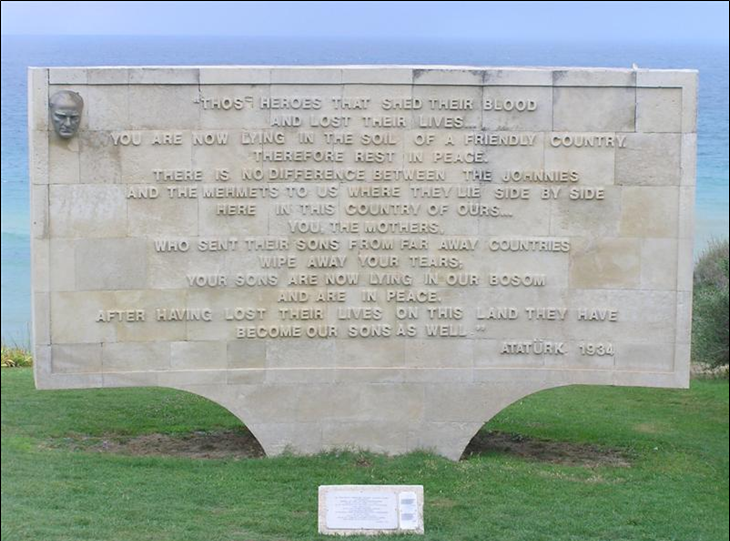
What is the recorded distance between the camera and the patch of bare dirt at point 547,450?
16.5m

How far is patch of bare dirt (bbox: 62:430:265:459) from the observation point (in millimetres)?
16422

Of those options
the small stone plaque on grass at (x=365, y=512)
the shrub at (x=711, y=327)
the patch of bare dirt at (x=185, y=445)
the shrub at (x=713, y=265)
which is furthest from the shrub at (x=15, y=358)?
the shrub at (x=713, y=265)

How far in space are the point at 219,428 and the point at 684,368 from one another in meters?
6.69

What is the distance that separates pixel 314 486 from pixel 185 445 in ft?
9.76

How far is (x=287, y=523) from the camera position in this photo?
13.3m

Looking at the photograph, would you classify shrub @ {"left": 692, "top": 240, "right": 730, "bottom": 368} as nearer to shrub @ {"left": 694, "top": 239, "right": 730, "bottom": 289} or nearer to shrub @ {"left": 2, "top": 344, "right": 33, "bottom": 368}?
shrub @ {"left": 694, "top": 239, "right": 730, "bottom": 289}

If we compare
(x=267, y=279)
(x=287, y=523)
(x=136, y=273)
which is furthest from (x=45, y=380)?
(x=287, y=523)

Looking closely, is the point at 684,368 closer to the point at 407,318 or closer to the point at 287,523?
the point at 407,318

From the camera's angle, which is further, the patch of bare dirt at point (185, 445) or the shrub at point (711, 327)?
the shrub at point (711, 327)

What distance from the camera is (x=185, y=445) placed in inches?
668

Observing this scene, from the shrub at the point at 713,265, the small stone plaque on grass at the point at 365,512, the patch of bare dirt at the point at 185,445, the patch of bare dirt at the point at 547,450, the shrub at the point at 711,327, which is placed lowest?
the patch of bare dirt at the point at 547,450

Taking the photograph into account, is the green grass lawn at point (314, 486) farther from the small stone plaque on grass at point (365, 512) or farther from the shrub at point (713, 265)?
the shrub at point (713, 265)

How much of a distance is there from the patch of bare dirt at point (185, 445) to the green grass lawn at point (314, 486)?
0.38 meters

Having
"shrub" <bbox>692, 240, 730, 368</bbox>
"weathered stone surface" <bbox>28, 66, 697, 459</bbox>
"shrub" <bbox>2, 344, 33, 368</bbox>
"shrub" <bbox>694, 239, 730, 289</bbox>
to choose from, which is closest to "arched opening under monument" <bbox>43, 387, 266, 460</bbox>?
"weathered stone surface" <bbox>28, 66, 697, 459</bbox>
